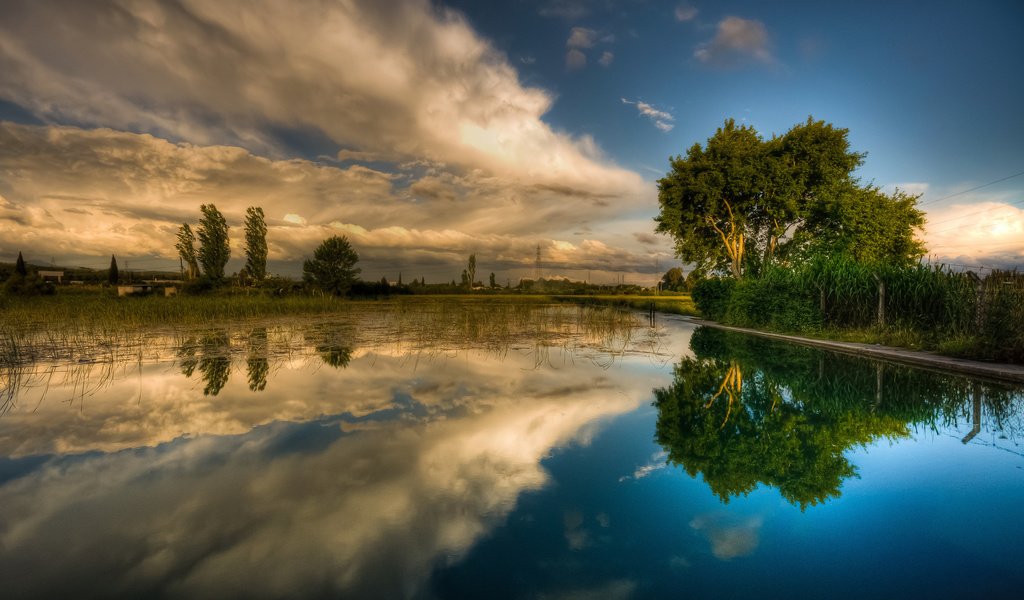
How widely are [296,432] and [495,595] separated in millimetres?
3860

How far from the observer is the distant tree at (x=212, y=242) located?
43.3m

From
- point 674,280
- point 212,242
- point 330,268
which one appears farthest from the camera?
point 674,280

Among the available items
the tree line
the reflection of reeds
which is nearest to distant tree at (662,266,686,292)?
the tree line

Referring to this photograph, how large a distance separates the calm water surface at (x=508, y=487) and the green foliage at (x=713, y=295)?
570 inches

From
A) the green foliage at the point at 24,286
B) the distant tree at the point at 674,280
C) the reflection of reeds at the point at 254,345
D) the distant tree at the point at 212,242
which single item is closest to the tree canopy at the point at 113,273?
the distant tree at the point at 212,242

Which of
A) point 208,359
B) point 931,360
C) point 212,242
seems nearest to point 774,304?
point 931,360

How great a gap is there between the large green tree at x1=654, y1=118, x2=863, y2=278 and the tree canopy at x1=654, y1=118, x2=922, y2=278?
0.16 feet

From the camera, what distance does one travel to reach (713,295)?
77.3 feet

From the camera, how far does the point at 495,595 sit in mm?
2418

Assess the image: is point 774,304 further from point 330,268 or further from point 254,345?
point 330,268

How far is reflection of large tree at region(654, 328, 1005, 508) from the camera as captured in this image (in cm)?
413

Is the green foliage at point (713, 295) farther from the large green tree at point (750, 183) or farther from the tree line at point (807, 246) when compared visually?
the large green tree at point (750, 183)

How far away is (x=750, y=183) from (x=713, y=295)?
6607 millimetres

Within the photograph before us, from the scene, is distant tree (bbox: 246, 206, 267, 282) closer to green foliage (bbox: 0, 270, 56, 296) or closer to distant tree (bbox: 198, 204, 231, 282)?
distant tree (bbox: 198, 204, 231, 282)
